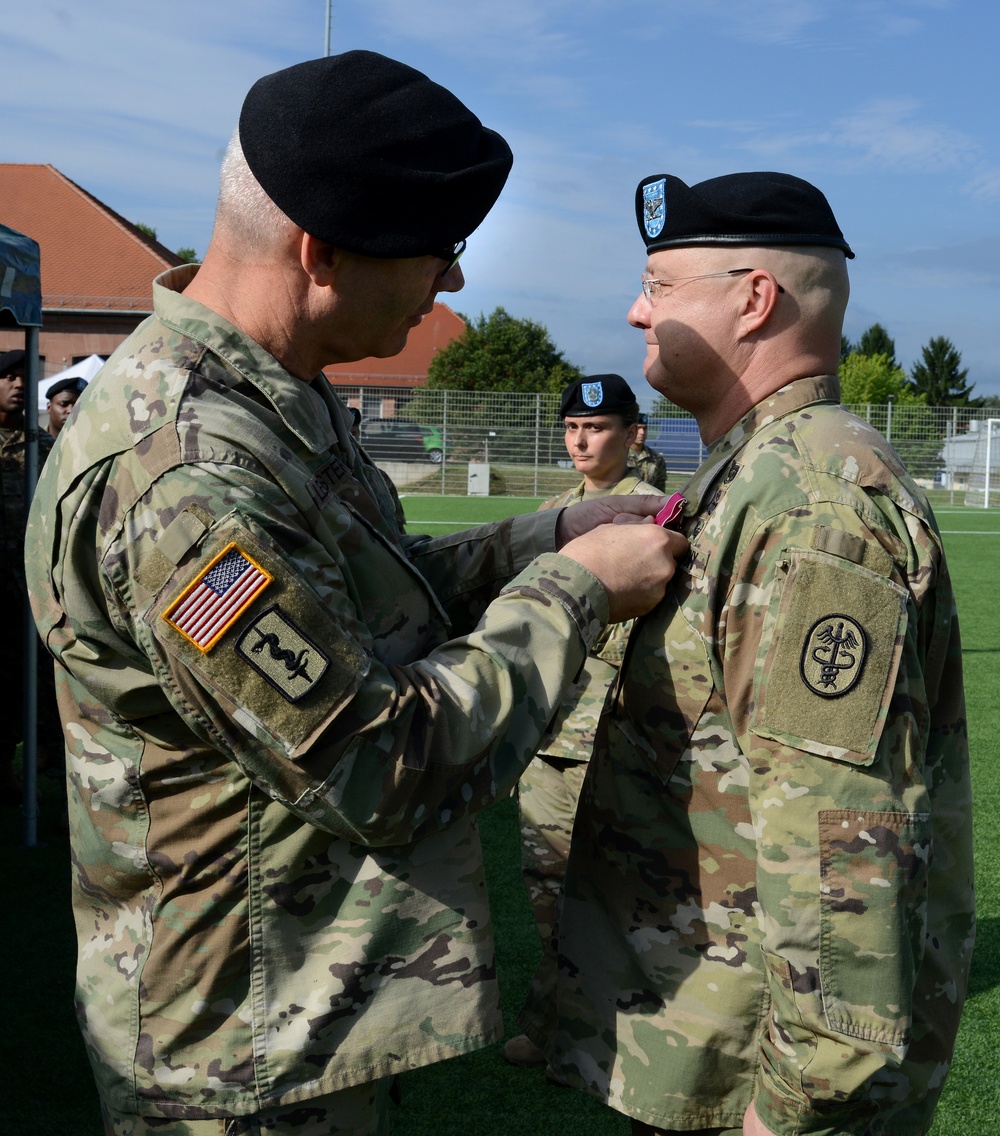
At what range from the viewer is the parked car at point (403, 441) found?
34.8m

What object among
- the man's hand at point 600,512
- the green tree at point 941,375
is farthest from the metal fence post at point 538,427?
the green tree at point 941,375

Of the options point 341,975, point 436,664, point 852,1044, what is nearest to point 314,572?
point 436,664

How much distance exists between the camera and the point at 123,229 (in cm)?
4688

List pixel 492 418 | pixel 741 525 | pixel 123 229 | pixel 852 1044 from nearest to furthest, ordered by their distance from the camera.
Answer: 1. pixel 852 1044
2. pixel 741 525
3. pixel 492 418
4. pixel 123 229

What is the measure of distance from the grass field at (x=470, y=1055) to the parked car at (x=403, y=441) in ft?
93.1

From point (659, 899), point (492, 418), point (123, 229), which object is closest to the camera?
point (659, 899)

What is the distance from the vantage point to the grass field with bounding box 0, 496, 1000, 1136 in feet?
11.7

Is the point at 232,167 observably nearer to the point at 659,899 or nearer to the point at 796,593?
the point at 796,593

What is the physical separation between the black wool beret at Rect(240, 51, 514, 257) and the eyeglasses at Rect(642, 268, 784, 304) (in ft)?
1.90

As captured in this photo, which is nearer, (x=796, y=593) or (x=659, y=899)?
(x=796, y=593)

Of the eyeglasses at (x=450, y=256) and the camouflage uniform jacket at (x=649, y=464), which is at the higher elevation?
the eyeglasses at (x=450, y=256)

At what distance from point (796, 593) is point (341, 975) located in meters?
0.93

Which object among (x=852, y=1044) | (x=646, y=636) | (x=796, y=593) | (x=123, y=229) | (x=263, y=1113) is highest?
(x=123, y=229)

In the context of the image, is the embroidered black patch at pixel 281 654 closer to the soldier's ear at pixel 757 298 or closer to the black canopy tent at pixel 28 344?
the soldier's ear at pixel 757 298
